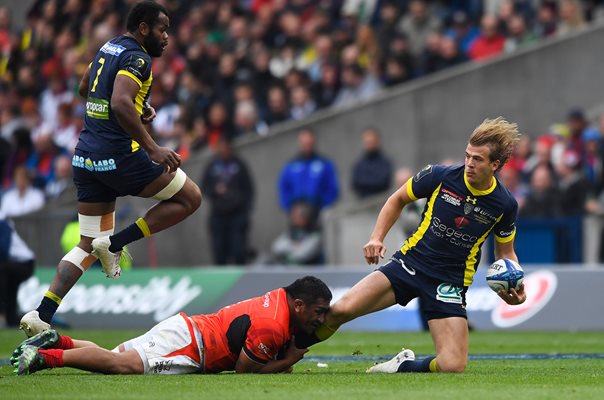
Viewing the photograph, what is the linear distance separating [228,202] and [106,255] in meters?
9.08

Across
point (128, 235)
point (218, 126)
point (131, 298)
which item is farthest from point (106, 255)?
point (218, 126)

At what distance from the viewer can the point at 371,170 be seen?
1953cm

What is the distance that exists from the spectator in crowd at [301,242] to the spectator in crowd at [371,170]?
0.98m

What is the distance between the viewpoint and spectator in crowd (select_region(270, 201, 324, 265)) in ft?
62.8

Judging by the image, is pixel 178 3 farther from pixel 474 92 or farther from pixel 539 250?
pixel 539 250

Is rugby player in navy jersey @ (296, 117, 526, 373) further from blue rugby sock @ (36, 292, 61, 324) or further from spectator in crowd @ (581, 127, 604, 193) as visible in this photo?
spectator in crowd @ (581, 127, 604, 193)

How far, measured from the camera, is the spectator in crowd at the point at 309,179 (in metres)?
19.4

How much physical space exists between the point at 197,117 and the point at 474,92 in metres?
4.75

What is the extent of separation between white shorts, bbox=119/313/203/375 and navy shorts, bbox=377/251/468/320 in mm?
1778

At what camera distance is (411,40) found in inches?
860

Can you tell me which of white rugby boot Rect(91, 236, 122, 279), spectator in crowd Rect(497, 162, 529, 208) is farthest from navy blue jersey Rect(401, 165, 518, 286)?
spectator in crowd Rect(497, 162, 529, 208)

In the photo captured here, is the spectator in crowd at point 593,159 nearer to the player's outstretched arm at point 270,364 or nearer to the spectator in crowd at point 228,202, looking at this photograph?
the spectator in crowd at point 228,202

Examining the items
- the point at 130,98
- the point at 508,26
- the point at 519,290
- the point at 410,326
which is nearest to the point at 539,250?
the point at 410,326

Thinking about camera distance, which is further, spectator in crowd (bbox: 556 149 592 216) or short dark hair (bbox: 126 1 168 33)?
spectator in crowd (bbox: 556 149 592 216)
